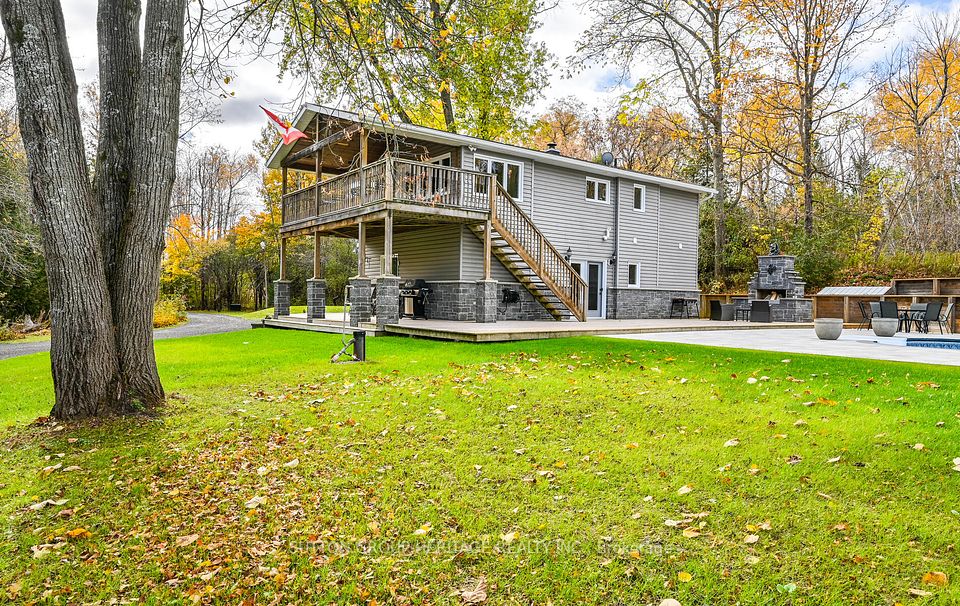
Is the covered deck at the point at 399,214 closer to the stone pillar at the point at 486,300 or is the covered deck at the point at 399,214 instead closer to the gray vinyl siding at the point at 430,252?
the stone pillar at the point at 486,300

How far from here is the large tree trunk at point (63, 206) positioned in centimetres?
435

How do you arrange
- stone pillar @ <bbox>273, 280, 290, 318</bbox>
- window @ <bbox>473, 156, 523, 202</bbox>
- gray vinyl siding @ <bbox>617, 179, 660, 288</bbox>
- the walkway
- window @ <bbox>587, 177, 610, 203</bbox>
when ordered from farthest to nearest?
gray vinyl siding @ <bbox>617, 179, 660, 288</bbox>
window @ <bbox>587, 177, 610, 203</bbox>
stone pillar @ <bbox>273, 280, 290, 318</bbox>
window @ <bbox>473, 156, 523, 202</bbox>
the walkway

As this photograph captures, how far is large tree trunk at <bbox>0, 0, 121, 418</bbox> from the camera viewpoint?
4352 millimetres

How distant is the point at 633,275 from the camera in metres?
18.7

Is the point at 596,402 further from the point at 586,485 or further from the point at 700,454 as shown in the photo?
the point at 586,485

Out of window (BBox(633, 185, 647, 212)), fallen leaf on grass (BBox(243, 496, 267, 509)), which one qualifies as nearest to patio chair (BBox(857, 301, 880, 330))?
window (BBox(633, 185, 647, 212))

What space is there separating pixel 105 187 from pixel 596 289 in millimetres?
14802

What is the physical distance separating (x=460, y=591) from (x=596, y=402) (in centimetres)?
336

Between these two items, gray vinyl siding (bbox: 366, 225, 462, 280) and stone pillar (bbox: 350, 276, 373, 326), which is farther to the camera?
gray vinyl siding (bbox: 366, 225, 462, 280)

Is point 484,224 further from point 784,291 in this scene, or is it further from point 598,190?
point 784,291

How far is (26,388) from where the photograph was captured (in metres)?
6.79

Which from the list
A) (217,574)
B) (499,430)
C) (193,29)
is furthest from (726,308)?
(217,574)

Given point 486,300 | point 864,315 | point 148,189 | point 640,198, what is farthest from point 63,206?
point 864,315

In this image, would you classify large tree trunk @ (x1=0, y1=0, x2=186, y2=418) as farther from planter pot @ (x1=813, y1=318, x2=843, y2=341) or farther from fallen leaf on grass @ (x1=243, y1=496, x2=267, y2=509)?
planter pot @ (x1=813, y1=318, x2=843, y2=341)
